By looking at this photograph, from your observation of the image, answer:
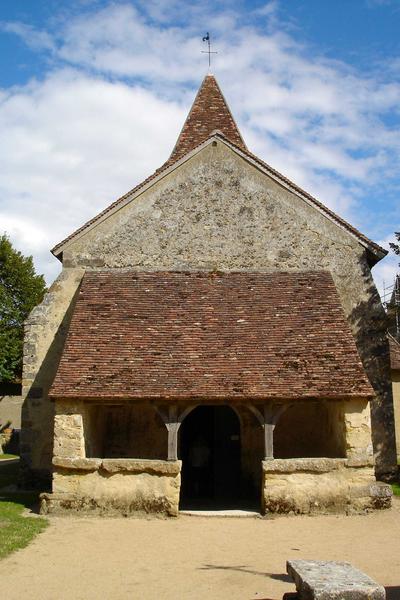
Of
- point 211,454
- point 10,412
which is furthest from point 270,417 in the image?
point 10,412

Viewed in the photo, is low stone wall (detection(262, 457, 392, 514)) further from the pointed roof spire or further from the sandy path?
the pointed roof spire

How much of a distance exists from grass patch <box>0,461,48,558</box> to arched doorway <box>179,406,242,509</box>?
10.4ft

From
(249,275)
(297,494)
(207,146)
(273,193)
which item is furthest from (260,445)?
(207,146)

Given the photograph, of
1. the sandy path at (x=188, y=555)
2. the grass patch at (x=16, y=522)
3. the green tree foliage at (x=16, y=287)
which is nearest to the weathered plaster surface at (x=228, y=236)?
the grass patch at (x=16, y=522)

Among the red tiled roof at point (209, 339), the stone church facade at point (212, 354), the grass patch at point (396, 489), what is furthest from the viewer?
the grass patch at point (396, 489)

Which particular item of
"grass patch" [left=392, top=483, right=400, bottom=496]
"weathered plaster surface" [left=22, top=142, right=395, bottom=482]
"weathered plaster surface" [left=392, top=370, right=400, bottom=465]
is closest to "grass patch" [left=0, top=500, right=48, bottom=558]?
"weathered plaster surface" [left=22, top=142, right=395, bottom=482]

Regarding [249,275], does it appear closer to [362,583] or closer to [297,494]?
[297,494]

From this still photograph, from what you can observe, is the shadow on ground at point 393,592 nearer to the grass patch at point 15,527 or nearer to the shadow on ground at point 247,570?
the shadow on ground at point 247,570

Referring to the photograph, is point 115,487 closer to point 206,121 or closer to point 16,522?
point 16,522

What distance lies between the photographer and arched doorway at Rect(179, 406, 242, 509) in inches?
496

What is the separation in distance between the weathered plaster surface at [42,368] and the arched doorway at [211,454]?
3.00 meters

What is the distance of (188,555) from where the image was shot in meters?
7.88

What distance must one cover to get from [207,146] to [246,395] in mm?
6512

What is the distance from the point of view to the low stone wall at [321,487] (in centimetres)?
1020
